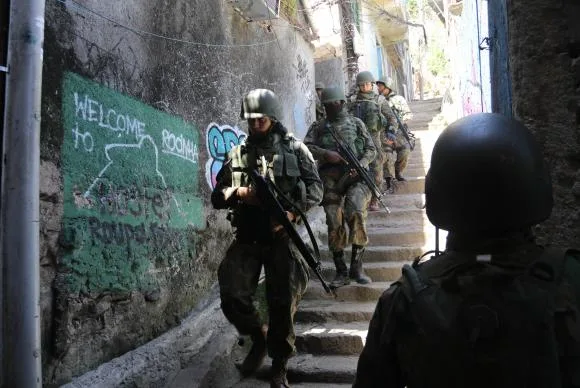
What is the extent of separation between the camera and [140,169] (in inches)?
138

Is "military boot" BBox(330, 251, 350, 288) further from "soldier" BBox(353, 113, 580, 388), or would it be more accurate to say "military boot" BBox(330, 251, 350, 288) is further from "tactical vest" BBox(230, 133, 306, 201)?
"soldier" BBox(353, 113, 580, 388)

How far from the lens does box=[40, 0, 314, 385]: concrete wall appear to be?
109 inches

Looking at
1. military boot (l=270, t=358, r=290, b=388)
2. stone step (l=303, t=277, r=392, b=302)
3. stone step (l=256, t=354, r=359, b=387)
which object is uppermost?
stone step (l=303, t=277, r=392, b=302)

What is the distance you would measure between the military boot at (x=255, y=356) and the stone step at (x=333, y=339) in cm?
51

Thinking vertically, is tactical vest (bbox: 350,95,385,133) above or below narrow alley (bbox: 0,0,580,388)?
above

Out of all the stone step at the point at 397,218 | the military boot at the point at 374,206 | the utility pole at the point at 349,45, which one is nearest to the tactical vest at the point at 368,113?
the military boot at the point at 374,206

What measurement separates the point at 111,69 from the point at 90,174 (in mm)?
699

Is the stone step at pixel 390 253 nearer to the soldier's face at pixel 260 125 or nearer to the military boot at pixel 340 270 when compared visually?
the military boot at pixel 340 270

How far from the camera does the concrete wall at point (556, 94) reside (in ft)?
6.56

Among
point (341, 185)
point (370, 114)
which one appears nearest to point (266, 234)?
point (341, 185)

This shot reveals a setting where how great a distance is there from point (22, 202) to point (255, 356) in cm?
209

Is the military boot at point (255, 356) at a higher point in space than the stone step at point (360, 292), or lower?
lower

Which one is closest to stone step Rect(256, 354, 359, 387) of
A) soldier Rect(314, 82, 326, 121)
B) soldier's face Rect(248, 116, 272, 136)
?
soldier's face Rect(248, 116, 272, 136)

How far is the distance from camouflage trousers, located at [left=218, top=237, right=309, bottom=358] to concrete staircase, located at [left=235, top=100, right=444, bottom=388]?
56 cm
